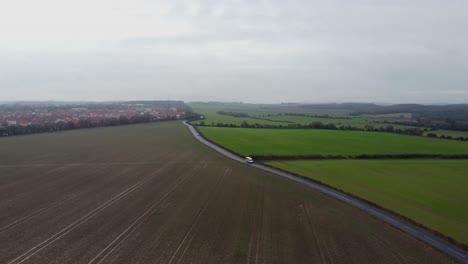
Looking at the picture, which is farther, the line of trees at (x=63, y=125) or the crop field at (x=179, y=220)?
the line of trees at (x=63, y=125)

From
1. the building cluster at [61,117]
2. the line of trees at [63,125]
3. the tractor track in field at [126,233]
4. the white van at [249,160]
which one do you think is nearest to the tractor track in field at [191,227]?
the tractor track in field at [126,233]

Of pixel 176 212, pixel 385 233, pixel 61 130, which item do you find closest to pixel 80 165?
pixel 176 212

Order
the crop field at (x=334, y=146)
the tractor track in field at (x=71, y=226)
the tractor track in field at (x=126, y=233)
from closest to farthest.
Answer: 1. the tractor track in field at (x=126, y=233)
2. the tractor track in field at (x=71, y=226)
3. the crop field at (x=334, y=146)

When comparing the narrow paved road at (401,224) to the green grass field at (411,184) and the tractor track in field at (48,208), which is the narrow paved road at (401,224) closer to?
the green grass field at (411,184)

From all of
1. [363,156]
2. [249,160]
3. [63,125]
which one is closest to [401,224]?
[249,160]

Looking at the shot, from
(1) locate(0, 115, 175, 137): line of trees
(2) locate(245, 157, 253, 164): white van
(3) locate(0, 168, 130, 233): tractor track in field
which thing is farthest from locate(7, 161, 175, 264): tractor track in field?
(1) locate(0, 115, 175, 137): line of trees

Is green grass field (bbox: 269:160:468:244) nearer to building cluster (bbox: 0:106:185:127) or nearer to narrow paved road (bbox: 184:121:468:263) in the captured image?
narrow paved road (bbox: 184:121:468:263)
